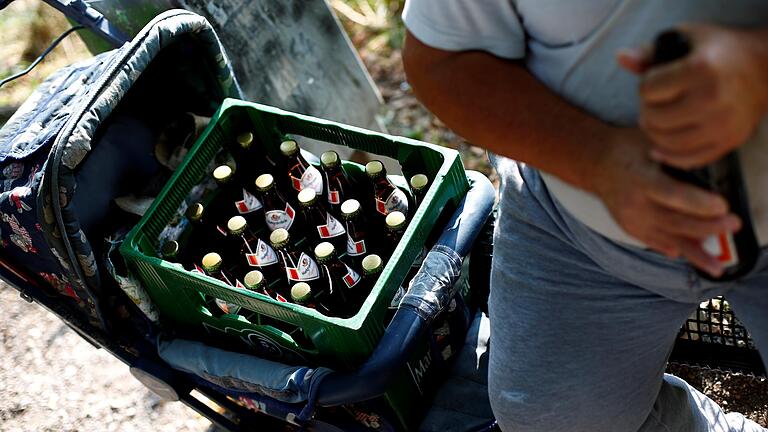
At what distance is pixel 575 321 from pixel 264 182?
2.69ft

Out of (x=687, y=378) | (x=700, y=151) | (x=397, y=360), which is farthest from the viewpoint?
(x=687, y=378)

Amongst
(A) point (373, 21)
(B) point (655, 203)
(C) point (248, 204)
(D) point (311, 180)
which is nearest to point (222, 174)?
(C) point (248, 204)

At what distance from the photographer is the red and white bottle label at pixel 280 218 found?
1.89 metres

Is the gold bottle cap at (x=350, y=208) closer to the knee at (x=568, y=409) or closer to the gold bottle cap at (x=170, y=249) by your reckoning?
the gold bottle cap at (x=170, y=249)

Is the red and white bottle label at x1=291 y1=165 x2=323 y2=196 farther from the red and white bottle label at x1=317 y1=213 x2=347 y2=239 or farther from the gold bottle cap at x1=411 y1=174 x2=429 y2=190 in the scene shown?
the gold bottle cap at x1=411 y1=174 x2=429 y2=190

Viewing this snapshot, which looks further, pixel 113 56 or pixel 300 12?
pixel 300 12


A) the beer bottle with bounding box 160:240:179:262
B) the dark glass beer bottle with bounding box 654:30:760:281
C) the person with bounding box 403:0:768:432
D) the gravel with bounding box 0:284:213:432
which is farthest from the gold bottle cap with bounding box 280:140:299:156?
the dark glass beer bottle with bounding box 654:30:760:281

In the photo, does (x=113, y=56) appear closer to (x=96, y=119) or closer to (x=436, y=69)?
(x=96, y=119)

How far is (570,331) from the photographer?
1.36 metres

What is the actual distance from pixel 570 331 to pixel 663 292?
7.2 inches

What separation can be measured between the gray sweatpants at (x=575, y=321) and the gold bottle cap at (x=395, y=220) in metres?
0.31

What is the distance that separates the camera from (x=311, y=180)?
190 centimetres

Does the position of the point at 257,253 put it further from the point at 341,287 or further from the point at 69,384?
the point at 69,384

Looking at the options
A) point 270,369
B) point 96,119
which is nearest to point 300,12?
point 96,119
